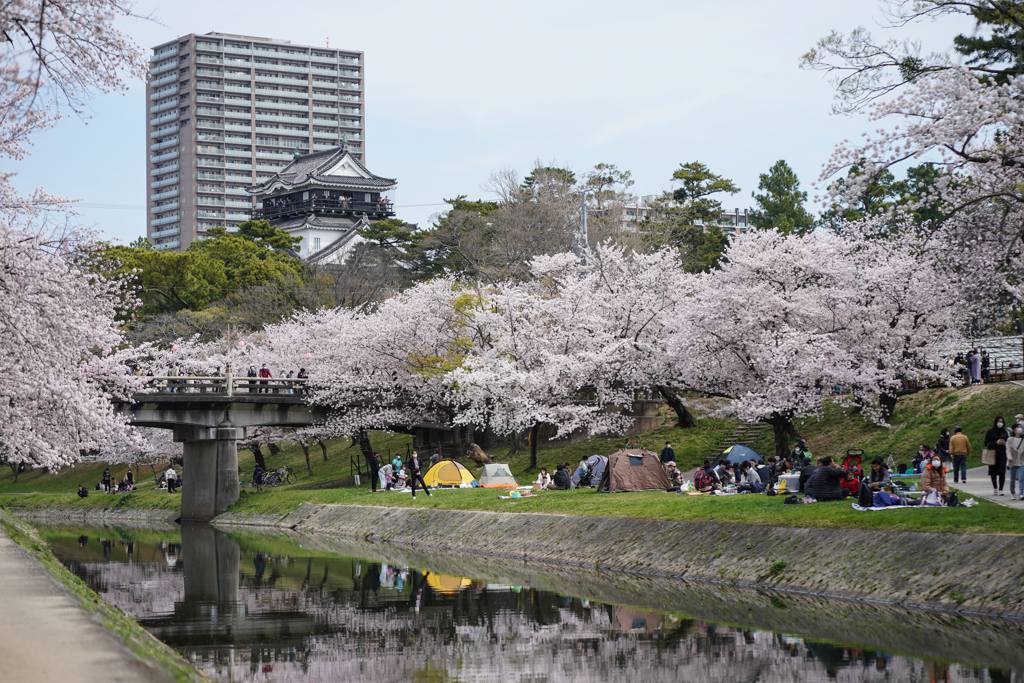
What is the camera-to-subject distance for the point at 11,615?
39.5 feet

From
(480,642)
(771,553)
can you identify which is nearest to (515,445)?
(771,553)

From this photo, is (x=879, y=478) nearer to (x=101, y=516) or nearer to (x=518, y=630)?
(x=518, y=630)

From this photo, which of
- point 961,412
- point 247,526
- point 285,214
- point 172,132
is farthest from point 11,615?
point 172,132

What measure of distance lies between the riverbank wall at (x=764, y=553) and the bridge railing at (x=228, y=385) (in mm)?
16045

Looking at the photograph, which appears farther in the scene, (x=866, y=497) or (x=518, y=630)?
(x=866, y=497)

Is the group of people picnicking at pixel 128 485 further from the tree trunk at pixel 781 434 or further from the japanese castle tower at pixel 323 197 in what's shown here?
the japanese castle tower at pixel 323 197

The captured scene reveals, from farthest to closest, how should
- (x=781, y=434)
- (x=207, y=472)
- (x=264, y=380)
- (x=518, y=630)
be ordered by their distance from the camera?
1. (x=207, y=472)
2. (x=264, y=380)
3. (x=781, y=434)
4. (x=518, y=630)

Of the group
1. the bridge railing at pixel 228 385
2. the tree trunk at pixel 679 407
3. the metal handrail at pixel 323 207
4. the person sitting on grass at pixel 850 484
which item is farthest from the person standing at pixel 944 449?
the metal handrail at pixel 323 207

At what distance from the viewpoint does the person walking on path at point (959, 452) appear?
26.7 m

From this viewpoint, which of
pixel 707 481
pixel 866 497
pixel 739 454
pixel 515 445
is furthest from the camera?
pixel 515 445

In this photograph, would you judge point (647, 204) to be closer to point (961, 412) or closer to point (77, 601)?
point (961, 412)

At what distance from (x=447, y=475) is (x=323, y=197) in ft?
278

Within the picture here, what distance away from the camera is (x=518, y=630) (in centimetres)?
1922

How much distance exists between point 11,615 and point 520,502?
22988 mm
